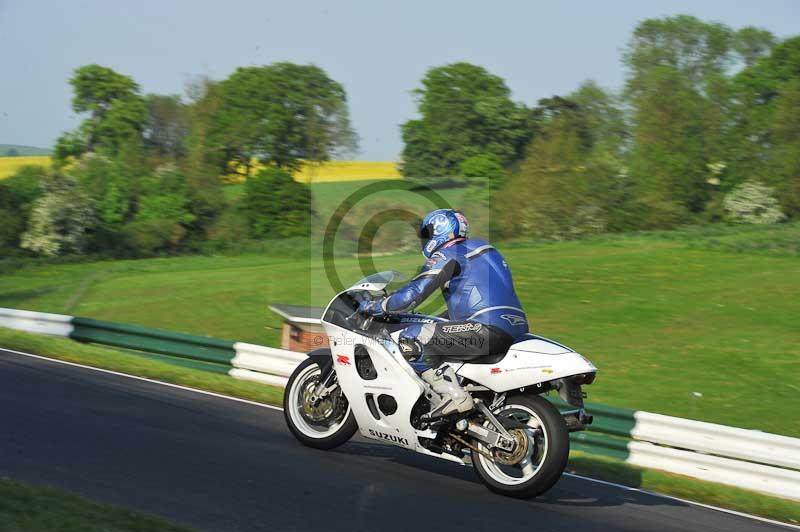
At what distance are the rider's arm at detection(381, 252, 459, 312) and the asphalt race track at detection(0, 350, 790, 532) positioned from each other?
1349 millimetres

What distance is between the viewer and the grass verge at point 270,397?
317 inches

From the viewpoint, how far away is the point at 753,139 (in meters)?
54.9

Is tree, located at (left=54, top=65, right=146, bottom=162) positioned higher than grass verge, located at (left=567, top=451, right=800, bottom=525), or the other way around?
tree, located at (left=54, top=65, right=146, bottom=162)

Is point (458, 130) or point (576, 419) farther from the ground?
point (458, 130)

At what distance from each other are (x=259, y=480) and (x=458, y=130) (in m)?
60.0

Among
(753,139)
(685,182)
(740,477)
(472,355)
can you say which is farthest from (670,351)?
(753,139)

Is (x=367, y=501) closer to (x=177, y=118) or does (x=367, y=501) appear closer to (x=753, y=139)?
(x=753, y=139)

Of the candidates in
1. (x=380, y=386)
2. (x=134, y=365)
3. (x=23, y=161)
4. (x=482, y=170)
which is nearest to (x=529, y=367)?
(x=380, y=386)

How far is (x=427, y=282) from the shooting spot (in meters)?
7.38

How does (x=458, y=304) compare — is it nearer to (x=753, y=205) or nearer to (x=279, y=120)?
(x=753, y=205)

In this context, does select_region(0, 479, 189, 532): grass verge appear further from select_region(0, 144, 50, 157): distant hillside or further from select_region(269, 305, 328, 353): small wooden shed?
select_region(0, 144, 50, 157): distant hillside

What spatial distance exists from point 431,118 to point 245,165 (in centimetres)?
1336

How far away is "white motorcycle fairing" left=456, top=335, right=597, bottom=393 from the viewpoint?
700 cm

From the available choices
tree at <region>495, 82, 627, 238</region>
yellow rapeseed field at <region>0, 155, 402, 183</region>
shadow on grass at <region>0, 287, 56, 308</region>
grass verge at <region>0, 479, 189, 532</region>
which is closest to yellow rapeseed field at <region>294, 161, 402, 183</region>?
yellow rapeseed field at <region>0, 155, 402, 183</region>
